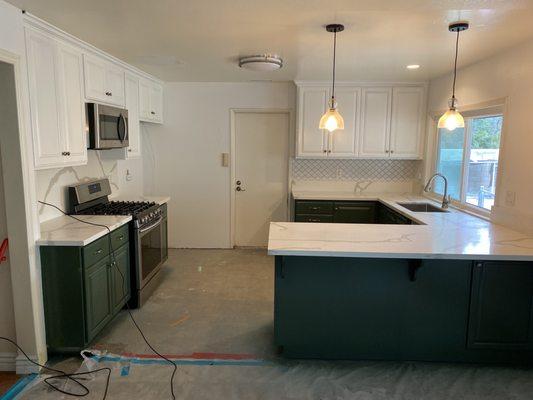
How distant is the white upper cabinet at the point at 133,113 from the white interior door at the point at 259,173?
1.49 meters

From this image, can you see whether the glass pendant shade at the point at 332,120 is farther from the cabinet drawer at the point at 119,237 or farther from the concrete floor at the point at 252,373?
the cabinet drawer at the point at 119,237

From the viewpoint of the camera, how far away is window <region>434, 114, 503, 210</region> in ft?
11.7

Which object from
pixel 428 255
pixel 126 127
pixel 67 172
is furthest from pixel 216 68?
pixel 428 255

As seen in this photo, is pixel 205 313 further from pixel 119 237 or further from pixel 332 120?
pixel 332 120

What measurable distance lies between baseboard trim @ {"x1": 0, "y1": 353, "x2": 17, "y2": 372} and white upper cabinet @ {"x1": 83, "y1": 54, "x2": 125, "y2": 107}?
1990 millimetres

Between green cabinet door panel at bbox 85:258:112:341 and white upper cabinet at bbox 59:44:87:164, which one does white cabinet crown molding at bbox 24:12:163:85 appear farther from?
green cabinet door panel at bbox 85:258:112:341

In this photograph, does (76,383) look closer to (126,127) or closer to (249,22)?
(126,127)

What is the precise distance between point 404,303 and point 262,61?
236cm

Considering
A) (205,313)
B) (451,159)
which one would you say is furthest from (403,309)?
(451,159)

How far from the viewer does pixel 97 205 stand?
3.83 m

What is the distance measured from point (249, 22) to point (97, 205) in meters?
2.37

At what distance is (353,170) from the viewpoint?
5.30 metres

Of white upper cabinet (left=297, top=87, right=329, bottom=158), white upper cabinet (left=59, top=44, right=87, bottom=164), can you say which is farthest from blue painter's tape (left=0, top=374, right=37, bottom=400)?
white upper cabinet (left=297, top=87, right=329, bottom=158)

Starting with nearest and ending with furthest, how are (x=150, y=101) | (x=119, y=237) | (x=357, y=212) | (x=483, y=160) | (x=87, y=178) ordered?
1. (x=119, y=237)
2. (x=483, y=160)
3. (x=87, y=178)
4. (x=150, y=101)
5. (x=357, y=212)
